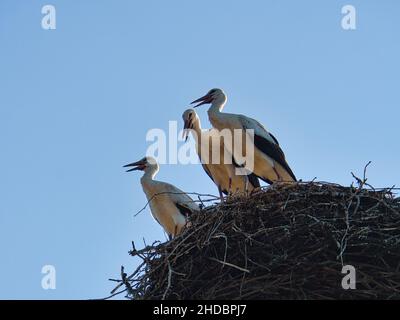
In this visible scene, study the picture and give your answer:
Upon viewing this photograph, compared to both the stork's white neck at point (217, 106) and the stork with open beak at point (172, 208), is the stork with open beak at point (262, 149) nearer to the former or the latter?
the stork's white neck at point (217, 106)

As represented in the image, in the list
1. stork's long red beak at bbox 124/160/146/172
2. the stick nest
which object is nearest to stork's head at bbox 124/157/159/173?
stork's long red beak at bbox 124/160/146/172

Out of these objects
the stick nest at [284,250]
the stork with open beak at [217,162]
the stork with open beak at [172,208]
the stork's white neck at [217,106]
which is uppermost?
the stork's white neck at [217,106]

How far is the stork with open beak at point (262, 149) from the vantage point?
9.54 m

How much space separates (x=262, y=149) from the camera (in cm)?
954

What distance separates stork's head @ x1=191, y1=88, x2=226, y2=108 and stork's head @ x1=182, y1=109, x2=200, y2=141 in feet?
0.80

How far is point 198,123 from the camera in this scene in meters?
9.93

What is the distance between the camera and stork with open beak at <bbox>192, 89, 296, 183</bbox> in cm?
954

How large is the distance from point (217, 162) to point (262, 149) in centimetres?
42

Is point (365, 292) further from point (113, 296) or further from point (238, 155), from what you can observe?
point (238, 155)

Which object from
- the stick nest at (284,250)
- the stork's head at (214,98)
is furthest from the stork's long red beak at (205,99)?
the stick nest at (284,250)

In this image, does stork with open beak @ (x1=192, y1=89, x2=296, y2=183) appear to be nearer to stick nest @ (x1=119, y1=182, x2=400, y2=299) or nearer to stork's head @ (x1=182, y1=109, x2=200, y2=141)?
stork's head @ (x1=182, y1=109, x2=200, y2=141)

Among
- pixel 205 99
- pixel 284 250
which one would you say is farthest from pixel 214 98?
pixel 284 250

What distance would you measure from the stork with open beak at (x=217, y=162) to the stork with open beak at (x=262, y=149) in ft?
0.32
